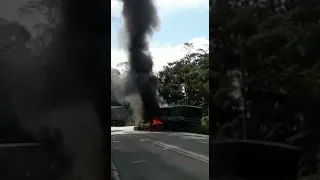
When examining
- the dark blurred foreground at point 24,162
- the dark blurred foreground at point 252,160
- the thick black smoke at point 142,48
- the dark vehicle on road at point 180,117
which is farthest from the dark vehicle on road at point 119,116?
the dark blurred foreground at point 252,160

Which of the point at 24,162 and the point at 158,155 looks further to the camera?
the point at 158,155

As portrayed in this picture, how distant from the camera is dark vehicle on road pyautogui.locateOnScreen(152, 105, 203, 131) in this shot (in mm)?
4430

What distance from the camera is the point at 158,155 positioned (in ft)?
14.2

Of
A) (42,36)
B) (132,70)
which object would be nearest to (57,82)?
(42,36)

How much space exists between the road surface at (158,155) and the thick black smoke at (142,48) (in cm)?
26

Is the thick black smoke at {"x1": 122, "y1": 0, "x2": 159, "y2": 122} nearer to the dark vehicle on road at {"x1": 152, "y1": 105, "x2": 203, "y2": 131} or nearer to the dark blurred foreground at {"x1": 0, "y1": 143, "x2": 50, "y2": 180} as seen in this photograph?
the dark vehicle on road at {"x1": 152, "y1": 105, "x2": 203, "y2": 131}

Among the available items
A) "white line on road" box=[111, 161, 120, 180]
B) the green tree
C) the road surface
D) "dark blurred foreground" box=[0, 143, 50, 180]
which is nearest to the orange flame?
the road surface

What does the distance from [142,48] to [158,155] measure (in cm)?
112

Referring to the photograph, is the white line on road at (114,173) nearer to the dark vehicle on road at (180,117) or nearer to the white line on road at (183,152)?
the white line on road at (183,152)

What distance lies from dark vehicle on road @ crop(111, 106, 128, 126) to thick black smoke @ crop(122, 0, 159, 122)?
0.70ft

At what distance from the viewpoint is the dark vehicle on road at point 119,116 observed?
13.9 ft

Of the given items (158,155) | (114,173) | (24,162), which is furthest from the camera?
(158,155)

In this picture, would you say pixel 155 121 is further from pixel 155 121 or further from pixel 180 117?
pixel 180 117

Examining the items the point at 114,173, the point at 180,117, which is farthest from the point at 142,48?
the point at 114,173
